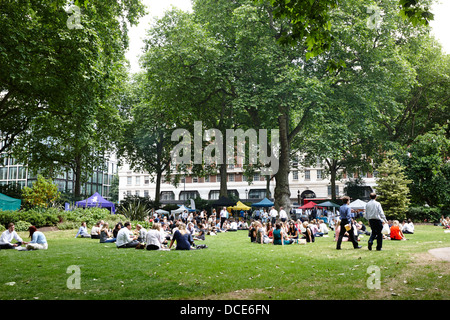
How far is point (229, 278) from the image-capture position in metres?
7.49

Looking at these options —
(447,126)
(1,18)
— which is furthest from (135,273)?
(447,126)

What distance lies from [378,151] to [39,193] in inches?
1350

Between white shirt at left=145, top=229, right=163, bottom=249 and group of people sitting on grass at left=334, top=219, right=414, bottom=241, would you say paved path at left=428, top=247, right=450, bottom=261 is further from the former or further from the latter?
white shirt at left=145, top=229, right=163, bottom=249

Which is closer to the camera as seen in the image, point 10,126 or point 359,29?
point 359,29

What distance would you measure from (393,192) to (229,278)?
1074 inches

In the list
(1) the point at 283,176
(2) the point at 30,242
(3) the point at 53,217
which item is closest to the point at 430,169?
(1) the point at 283,176

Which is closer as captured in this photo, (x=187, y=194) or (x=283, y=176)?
(x=283, y=176)

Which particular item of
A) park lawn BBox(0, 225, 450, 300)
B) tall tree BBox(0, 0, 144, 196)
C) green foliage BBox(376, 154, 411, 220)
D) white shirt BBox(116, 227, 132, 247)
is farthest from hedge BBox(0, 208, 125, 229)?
green foliage BBox(376, 154, 411, 220)

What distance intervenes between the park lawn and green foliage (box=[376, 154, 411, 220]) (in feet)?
69.5

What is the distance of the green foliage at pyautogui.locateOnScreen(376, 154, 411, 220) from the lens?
3003 centimetres

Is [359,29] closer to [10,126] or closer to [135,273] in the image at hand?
[135,273]

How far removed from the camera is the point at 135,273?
27.2 feet

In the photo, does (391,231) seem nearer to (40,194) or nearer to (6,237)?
(6,237)
